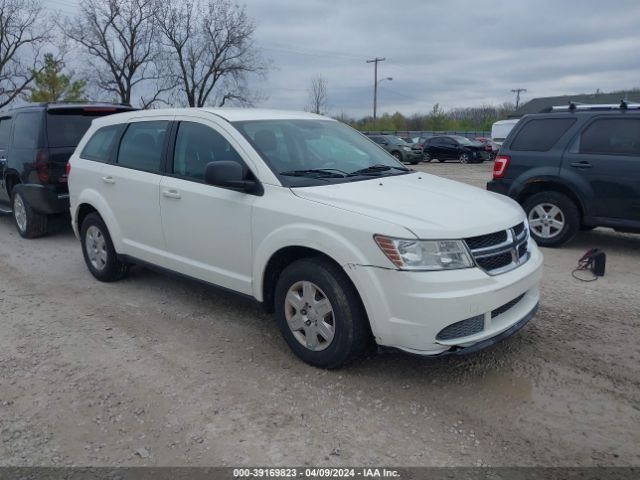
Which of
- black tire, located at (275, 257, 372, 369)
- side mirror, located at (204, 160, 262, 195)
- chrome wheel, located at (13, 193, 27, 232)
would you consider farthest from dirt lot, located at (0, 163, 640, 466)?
chrome wheel, located at (13, 193, 27, 232)

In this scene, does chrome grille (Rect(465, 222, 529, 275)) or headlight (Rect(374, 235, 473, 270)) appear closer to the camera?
headlight (Rect(374, 235, 473, 270))

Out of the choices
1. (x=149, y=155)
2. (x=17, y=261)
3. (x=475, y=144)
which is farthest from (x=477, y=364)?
(x=475, y=144)

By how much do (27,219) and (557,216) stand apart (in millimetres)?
7440

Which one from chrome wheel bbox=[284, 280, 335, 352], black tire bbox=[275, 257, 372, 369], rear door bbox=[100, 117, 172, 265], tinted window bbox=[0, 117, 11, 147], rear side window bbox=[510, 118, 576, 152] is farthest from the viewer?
tinted window bbox=[0, 117, 11, 147]

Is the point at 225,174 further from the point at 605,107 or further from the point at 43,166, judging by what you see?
the point at 605,107

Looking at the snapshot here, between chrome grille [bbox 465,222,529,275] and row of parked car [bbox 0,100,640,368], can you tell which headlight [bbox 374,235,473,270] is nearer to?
row of parked car [bbox 0,100,640,368]

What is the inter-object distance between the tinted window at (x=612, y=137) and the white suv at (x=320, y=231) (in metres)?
3.55

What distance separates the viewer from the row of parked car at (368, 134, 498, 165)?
2797 centimetres

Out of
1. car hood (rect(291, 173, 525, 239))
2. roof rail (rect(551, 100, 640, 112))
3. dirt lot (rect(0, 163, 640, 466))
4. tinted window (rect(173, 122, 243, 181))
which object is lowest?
dirt lot (rect(0, 163, 640, 466))

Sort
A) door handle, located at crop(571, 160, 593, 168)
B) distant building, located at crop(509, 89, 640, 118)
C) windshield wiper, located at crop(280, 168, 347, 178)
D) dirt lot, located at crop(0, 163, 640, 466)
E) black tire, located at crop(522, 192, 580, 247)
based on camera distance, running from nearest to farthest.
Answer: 1. dirt lot, located at crop(0, 163, 640, 466)
2. windshield wiper, located at crop(280, 168, 347, 178)
3. door handle, located at crop(571, 160, 593, 168)
4. black tire, located at crop(522, 192, 580, 247)
5. distant building, located at crop(509, 89, 640, 118)

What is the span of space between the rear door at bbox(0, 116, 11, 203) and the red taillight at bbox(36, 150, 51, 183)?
126 centimetres

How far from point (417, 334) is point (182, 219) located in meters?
2.24

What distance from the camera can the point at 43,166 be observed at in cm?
724

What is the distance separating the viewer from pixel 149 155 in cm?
488
